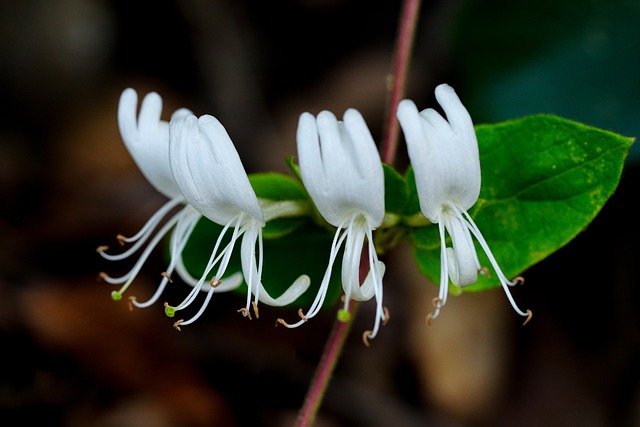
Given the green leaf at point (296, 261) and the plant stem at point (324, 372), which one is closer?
the plant stem at point (324, 372)

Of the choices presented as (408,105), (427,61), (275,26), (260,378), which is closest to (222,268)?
(408,105)

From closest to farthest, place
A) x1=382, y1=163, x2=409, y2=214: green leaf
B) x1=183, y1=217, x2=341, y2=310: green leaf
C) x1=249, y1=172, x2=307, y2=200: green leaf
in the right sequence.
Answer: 1. x1=382, y1=163, x2=409, y2=214: green leaf
2. x1=249, y1=172, x2=307, y2=200: green leaf
3. x1=183, y1=217, x2=341, y2=310: green leaf

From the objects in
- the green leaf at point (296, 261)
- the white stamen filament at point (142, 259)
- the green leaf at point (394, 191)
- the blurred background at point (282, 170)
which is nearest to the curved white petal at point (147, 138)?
the white stamen filament at point (142, 259)

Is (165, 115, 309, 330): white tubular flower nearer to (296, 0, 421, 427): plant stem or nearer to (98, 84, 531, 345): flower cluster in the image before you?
(98, 84, 531, 345): flower cluster

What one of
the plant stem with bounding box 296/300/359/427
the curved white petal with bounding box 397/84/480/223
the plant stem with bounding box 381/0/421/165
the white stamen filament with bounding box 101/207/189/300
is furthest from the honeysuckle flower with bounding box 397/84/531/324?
the white stamen filament with bounding box 101/207/189/300

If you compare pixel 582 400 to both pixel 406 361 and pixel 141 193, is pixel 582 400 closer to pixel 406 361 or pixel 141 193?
pixel 406 361

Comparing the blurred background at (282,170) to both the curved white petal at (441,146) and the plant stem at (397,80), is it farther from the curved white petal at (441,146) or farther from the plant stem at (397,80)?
the curved white petal at (441,146)
